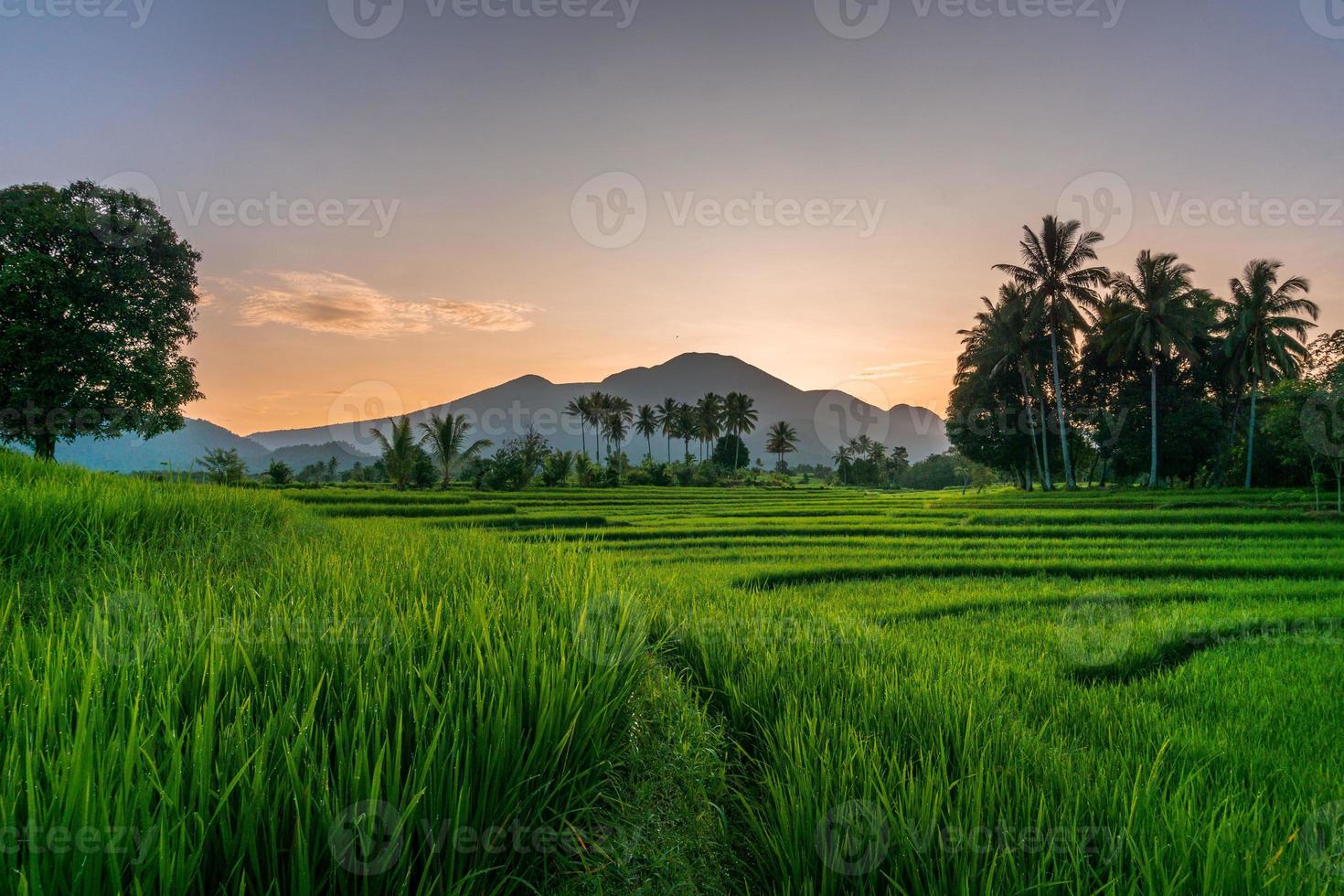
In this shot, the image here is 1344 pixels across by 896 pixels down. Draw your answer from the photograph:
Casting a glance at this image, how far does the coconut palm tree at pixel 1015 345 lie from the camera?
34469mm

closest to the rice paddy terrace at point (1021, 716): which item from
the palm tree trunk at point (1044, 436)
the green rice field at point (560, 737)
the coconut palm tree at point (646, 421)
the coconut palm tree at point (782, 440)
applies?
the green rice field at point (560, 737)

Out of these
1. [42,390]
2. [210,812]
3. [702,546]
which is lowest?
[702,546]

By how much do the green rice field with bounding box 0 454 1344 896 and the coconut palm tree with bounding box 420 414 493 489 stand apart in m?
25.0

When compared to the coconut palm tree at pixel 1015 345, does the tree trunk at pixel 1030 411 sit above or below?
below

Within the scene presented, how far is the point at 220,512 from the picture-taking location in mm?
5605

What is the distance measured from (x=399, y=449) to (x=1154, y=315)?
4127 cm

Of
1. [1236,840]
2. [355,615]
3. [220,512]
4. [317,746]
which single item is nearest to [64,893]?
[317,746]

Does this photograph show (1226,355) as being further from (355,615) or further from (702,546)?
(355,615)

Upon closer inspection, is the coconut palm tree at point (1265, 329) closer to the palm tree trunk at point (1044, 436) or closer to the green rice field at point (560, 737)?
the palm tree trunk at point (1044, 436)

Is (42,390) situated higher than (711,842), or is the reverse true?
(42,390)

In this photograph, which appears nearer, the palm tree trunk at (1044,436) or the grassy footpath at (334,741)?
the grassy footpath at (334,741)

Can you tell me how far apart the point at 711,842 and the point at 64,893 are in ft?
5.19

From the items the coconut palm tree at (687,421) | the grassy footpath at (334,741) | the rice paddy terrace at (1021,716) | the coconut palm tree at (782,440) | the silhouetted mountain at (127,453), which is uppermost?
the coconut palm tree at (687,421)

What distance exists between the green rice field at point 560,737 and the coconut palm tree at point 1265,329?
3932 cm
